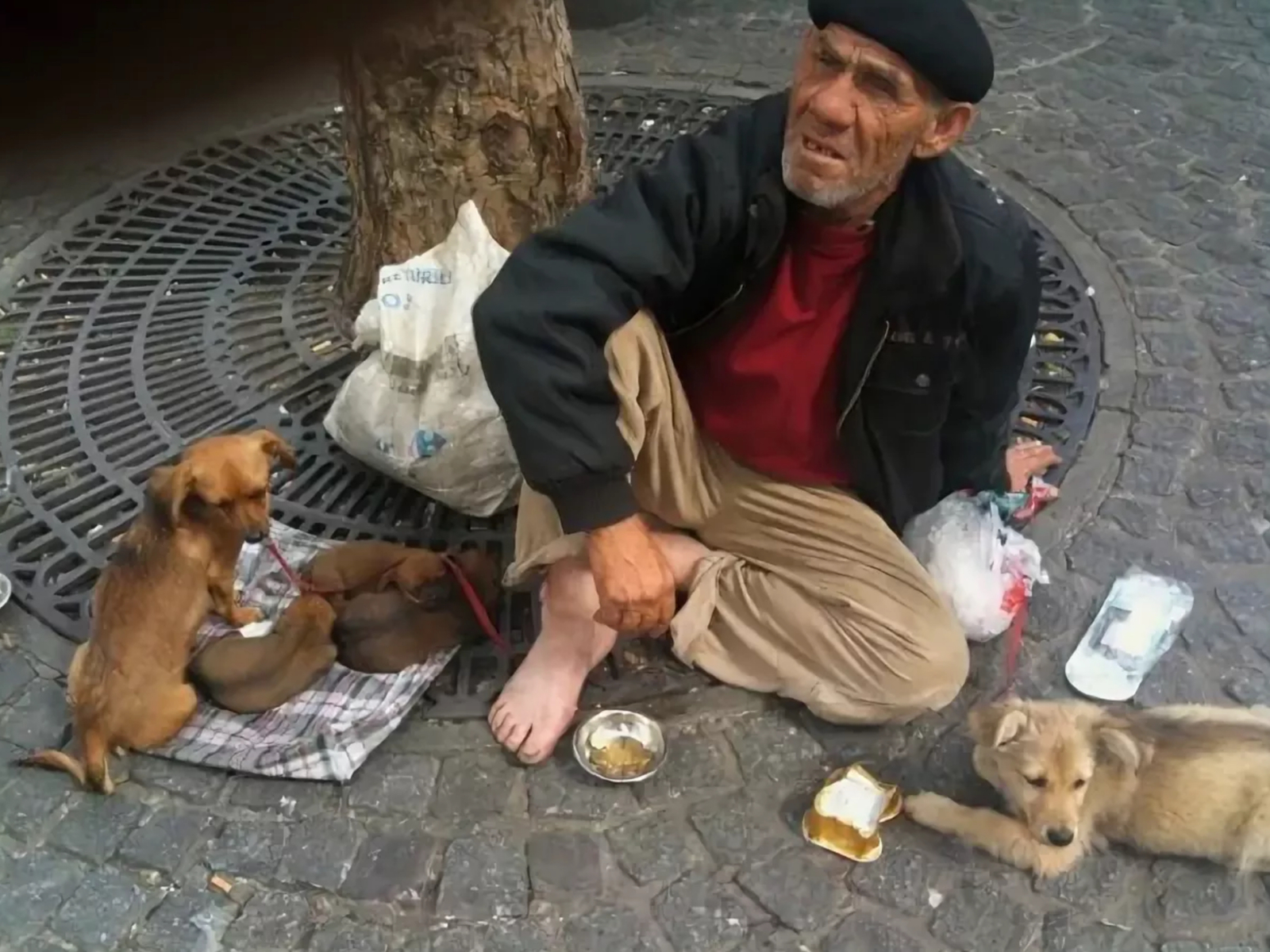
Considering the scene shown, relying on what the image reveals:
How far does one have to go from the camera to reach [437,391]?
245 cm

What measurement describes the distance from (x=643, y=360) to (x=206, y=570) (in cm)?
84

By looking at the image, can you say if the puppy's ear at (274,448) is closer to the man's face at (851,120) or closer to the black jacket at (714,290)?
the black jacket at (714,290)

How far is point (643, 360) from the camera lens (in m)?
2.01

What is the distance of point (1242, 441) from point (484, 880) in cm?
193

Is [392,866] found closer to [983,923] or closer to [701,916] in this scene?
[701,916]

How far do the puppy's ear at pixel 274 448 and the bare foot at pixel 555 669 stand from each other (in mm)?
520

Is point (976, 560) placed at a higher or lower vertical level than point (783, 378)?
lower

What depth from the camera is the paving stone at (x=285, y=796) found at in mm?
2057

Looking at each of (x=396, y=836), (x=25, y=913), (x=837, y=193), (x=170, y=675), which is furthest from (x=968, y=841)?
(x=25, y=913)

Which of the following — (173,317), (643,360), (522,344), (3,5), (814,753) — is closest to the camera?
(3,5)

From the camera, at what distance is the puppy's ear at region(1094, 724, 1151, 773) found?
193cm

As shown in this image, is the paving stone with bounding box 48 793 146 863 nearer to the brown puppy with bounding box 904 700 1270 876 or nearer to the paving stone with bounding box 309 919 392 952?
the paving stone with bounding box 309 919 392 952

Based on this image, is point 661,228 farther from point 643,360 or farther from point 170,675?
point 170,675

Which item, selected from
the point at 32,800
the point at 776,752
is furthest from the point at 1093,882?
the point at 32,800
